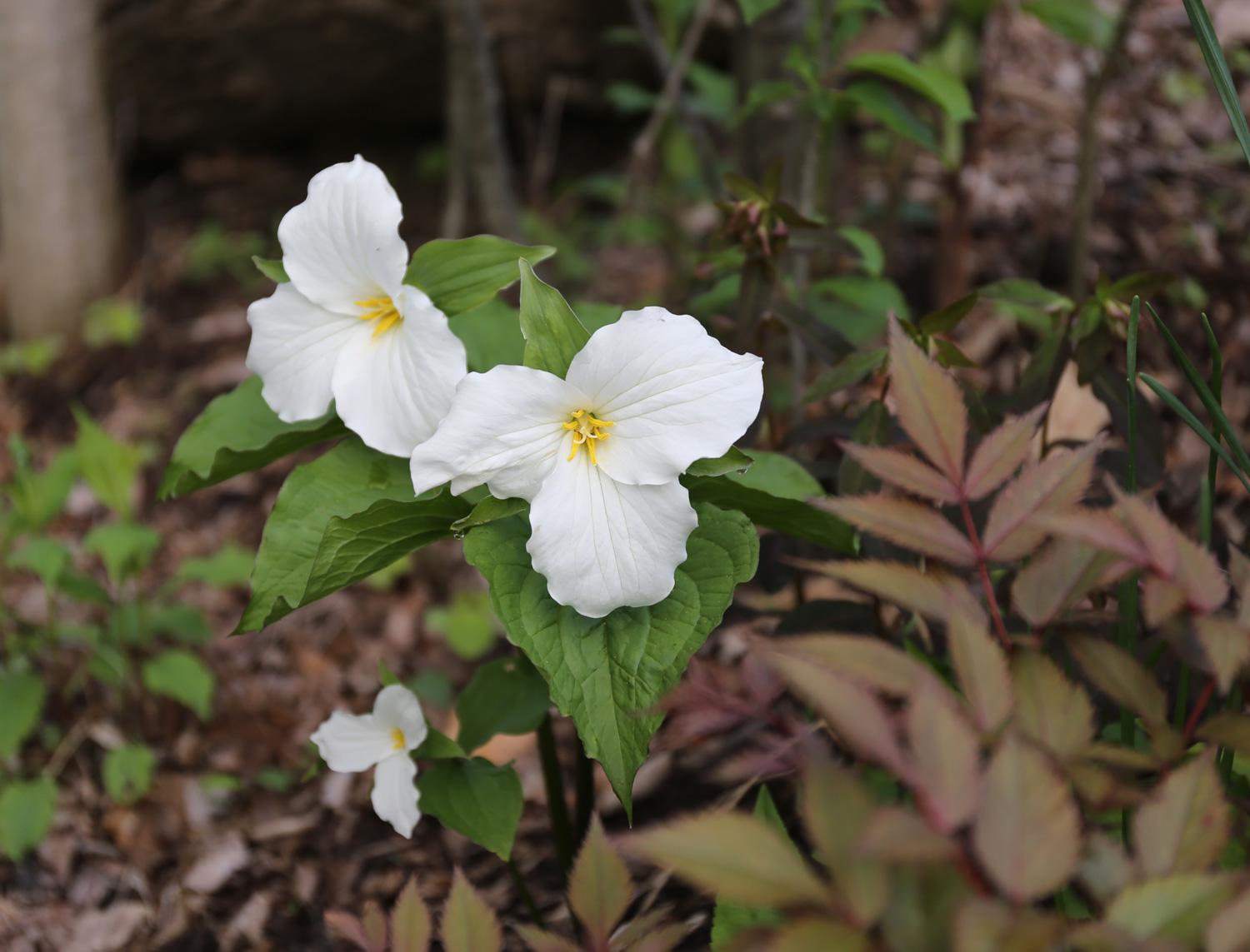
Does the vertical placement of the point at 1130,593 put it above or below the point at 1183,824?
below

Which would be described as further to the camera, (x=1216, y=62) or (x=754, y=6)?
(x=754, y=6)

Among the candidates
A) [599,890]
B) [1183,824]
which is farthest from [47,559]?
[1183,824]

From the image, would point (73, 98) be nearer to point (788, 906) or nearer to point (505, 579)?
point (505, 579)

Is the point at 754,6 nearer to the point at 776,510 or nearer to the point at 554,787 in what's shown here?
the point at 776,510

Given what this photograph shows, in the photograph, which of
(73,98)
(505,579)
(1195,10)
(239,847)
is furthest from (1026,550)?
(73,98)

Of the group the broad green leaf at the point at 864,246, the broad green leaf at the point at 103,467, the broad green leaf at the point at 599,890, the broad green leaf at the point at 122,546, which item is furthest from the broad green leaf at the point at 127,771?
the broad green leaf at the point at 864,246

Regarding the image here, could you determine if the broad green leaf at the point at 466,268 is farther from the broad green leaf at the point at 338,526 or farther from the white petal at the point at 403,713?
the white petal at the point at 403,713
